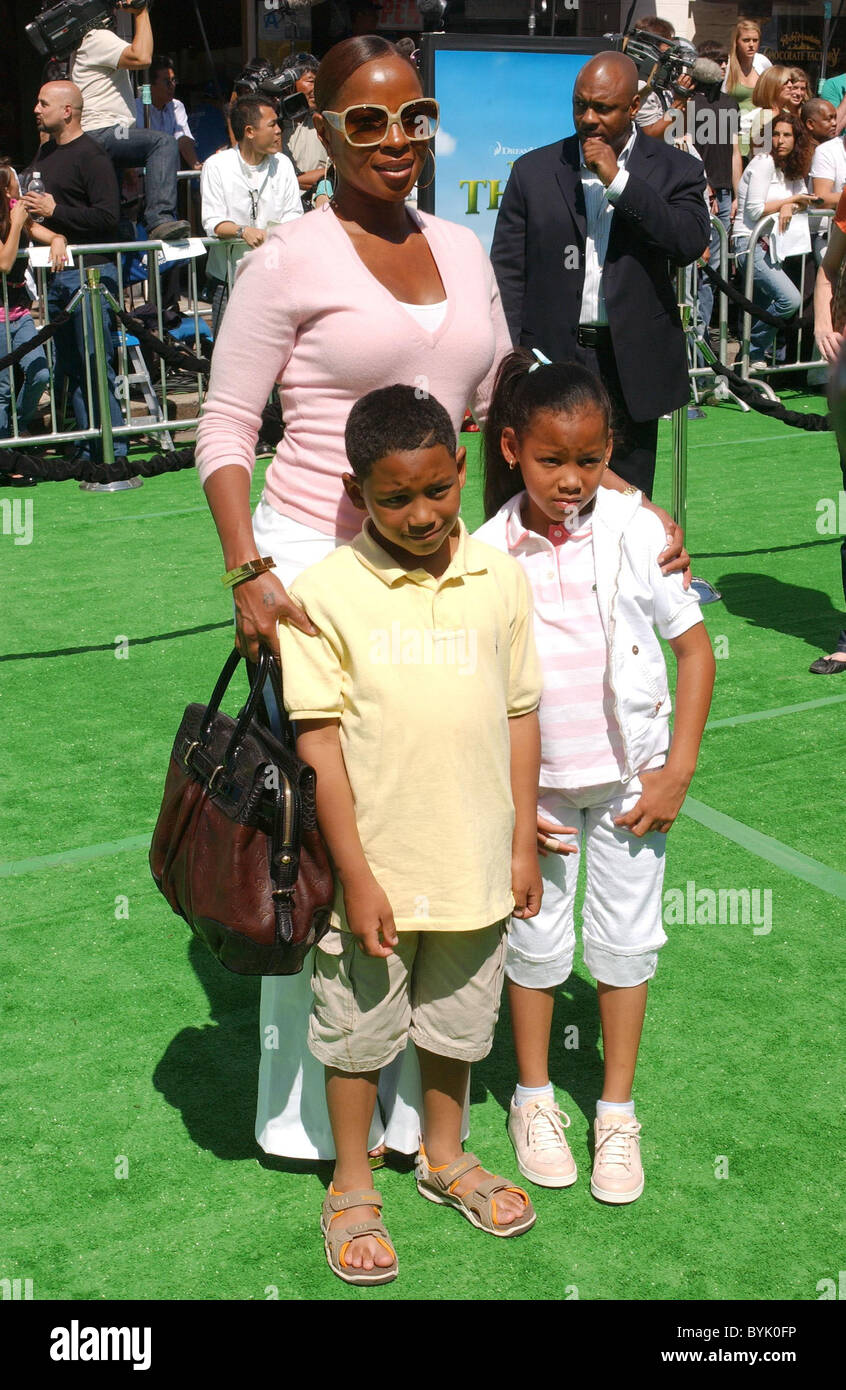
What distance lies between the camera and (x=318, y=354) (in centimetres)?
258

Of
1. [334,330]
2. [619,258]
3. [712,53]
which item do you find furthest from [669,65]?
[334,330]

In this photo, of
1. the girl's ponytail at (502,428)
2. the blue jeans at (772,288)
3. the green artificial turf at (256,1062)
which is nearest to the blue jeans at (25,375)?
the green artificial turf at (256,1062)

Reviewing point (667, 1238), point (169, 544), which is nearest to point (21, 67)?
point (169, 544)

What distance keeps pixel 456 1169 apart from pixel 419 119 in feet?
6.27

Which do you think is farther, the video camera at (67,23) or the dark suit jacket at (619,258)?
the video camera at (67,23)

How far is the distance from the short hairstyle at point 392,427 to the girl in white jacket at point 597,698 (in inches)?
10.9

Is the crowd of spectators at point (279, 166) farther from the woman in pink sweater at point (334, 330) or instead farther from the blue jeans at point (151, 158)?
the woman in pink sweater at point (334, 330)

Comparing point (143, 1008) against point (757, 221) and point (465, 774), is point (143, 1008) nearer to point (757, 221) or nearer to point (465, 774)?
point (465, 774)

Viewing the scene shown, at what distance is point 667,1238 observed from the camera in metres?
2.71

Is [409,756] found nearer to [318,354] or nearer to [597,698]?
[597,698]

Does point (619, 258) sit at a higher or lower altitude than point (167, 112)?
higher

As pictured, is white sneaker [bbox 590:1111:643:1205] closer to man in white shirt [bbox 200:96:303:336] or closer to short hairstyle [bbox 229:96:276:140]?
man in white shirt [bbox 200:96:303:336]

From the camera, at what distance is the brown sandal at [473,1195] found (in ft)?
8.91

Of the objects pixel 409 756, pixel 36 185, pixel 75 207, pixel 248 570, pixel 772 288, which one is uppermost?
pixel 248 570
